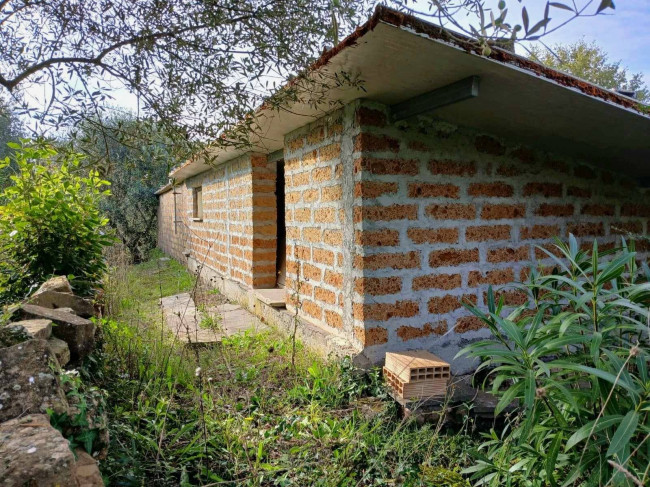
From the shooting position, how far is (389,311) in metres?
Result: 3.63

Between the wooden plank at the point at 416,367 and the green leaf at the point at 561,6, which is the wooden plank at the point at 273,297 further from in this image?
the green leaf at the point at 561,6

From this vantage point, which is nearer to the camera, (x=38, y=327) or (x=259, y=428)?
(x=38, y=327)

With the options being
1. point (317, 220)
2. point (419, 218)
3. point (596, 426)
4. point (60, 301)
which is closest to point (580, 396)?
point (596, 426)

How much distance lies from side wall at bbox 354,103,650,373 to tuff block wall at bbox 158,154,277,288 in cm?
217

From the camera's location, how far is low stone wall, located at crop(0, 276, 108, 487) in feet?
4.74

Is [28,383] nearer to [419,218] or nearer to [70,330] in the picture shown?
[70,330]

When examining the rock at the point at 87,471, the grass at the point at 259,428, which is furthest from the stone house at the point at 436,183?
the rock at the point at 87,471

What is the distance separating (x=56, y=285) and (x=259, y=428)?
196 centimetres

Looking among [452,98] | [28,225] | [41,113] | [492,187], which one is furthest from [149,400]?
[492,187]

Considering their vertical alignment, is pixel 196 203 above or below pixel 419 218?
above

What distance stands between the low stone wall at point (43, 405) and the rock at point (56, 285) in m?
0.73

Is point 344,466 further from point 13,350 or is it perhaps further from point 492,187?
point 492,187

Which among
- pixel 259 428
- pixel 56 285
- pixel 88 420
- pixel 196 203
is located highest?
pixel 196 203

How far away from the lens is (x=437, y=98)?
3.15 meters
